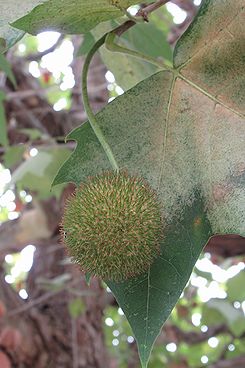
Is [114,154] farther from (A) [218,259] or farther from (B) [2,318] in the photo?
(A) [218,259]

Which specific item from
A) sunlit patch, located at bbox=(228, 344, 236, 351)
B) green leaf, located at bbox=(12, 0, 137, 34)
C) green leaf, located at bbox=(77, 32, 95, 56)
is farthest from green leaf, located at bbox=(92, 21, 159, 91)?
sunlit patch, located at bbox=(228, 344, 236, 351)

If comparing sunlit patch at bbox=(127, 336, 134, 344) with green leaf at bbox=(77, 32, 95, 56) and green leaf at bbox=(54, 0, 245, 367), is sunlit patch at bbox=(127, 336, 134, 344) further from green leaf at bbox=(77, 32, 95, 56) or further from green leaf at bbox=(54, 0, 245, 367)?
green leaf at bbox=(54, 0, 245, 367)

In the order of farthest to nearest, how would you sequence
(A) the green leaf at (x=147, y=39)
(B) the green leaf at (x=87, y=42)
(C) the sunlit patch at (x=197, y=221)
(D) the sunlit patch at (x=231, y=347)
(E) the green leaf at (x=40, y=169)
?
(D) the sunlit patch at (x=231, y=347)
(E) the green leaf at (x=40, y=169)
(A) the green leaf at (x=147, y=39)
(B) the green leaf at (x=87, y=42)
(C) the sunlit patch at (x=197, y=221)

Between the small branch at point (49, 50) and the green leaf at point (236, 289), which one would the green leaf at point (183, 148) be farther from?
the green leaf at point (236, 289)

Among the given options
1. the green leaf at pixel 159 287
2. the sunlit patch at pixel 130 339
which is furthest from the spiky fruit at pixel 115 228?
the sunlit patch at pixel 130 339

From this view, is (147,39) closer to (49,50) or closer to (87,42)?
(87,42)

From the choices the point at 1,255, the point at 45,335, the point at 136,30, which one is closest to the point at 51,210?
the point at 1,255

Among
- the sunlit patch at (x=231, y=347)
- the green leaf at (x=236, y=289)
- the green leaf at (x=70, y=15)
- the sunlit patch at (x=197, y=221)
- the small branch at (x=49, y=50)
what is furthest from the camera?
the sunlit patch at (x=231, y=347)

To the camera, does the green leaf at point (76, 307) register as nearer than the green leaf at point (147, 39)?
No
